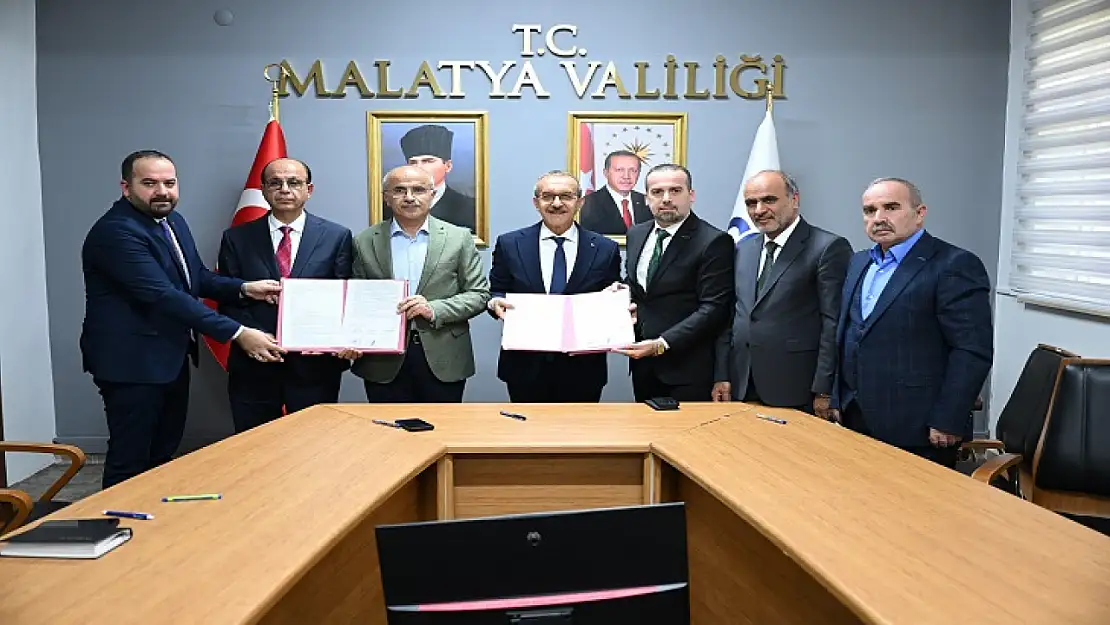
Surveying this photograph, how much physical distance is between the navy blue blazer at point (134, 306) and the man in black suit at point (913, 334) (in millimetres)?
2516

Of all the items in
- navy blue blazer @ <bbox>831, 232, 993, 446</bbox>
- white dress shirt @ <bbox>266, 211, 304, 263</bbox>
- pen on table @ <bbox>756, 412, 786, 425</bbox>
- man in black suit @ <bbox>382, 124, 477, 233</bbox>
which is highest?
man in black suit @ <bbox>382, 124, 477, 233</bbox>

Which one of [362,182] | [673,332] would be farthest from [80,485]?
[673,332]

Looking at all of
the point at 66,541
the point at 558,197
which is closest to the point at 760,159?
the point at 558,197

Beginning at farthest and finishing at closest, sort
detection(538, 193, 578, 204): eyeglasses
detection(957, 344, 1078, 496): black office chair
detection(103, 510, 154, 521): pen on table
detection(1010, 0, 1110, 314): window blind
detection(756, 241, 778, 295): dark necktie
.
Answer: detection(1010, 0, 1110, 314): window blind → detection(538, 193, 578, 204): eyeglasses → detection(756, 241, 778, 295): dark necktie → detection(957, 344, 1078, 496): black office chair → detection(103, 510, 154, 521): pen on table

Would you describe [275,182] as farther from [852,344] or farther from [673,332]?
[852,344]

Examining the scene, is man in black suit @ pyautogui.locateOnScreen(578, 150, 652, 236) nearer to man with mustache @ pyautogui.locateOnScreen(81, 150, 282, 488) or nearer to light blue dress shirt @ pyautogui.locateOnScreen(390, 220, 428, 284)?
light blue dress shirt @ pyautogui.locateOnScreen(390, 220, 428, 284)

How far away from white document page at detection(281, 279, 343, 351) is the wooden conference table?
47cm

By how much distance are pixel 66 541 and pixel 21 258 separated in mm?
3962

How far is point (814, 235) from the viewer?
11.0 ft

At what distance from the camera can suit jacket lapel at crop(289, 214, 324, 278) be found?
3.70 metres

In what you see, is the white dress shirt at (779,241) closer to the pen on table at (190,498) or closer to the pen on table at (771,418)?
the pen on table at (771,418)

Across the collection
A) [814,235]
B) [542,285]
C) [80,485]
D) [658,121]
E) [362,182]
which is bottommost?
[80,485]

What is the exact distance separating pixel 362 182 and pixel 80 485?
2.34 metres

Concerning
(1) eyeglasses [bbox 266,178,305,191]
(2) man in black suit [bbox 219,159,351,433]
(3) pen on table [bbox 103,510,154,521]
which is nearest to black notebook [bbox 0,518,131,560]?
(3) pen on table [bbox 103,510,154,521]
